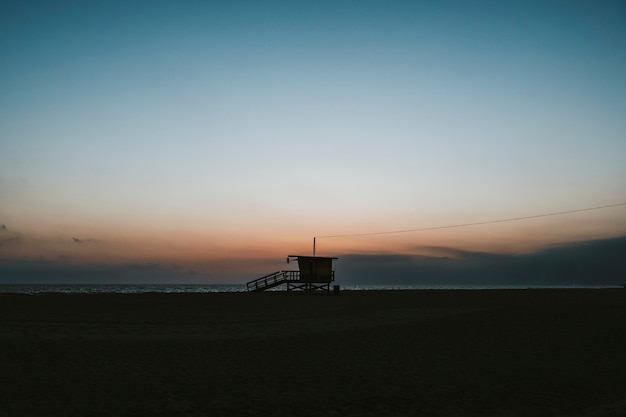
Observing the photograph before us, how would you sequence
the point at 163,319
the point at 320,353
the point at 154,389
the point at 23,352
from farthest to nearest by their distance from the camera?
the point at 163,319 → the point at 320,353 → the point at 23,352 → the point at 154,389

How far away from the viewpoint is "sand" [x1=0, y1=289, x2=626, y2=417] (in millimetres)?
8453

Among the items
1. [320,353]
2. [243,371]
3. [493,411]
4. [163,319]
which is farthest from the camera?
[163,319]

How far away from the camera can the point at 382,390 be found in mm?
9570

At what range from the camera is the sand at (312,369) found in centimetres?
845

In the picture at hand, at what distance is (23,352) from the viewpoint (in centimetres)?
1242

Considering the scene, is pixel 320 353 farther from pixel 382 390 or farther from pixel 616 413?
pixel 616 413

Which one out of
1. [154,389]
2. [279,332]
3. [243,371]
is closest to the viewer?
[154,389]

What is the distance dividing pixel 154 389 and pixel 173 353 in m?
3.93

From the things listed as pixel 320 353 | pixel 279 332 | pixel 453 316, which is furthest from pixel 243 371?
pixel 453 316

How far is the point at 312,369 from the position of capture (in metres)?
11.3

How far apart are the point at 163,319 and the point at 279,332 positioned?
719 centimetres

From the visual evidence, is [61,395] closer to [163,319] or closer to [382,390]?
[382,390]

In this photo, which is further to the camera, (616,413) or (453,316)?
(453,316)

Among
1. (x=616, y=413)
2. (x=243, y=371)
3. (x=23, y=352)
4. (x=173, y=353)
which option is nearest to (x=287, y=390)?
(x=243, y=371)
